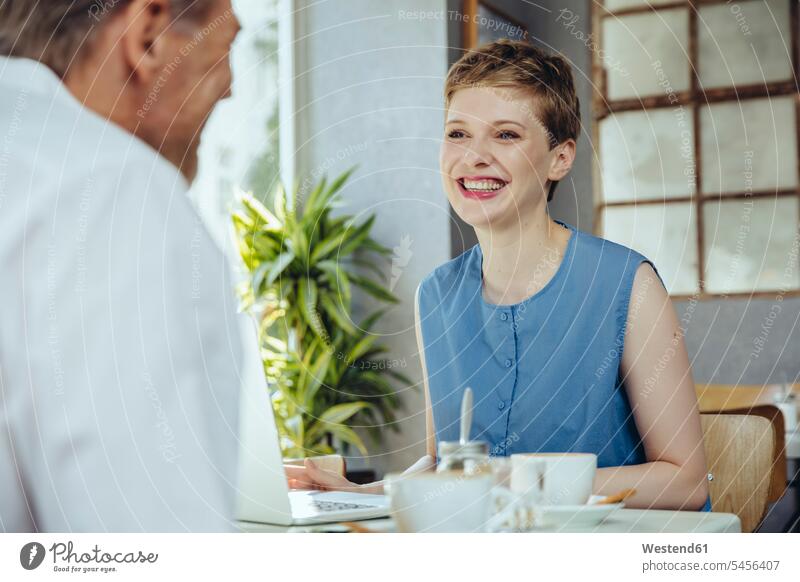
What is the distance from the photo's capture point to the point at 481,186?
135 cm

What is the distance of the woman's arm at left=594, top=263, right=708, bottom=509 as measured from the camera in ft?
3.13

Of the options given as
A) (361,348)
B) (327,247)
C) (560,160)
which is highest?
(560,160)

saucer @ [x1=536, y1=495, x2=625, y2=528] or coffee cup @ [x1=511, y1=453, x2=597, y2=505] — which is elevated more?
coffee cup @ [x1=511, y1=453, x2=597, y2=505]

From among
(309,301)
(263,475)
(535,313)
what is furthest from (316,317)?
(263,475)

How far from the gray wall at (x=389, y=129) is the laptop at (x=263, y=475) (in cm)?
159

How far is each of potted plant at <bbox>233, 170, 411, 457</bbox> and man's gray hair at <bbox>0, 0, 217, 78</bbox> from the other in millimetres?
1449

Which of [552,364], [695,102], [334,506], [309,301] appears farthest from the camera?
[695,102]

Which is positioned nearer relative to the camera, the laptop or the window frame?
the laptop

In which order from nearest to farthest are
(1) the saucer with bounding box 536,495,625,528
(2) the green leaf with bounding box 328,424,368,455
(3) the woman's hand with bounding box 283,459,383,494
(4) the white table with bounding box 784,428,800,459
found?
(1) the saucer with bounding box 536,495,625,528, (3) the woman's hand with bounding box 283,459,383,494, (4) the white table with bounding box 784,428,800,459, (2) the green leaf with bounding box 328,424,368,455

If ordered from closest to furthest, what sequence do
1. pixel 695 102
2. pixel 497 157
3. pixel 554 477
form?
pixel 554 477 → pixel 497 157 → pixel 695 102

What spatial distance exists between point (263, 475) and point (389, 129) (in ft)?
6.05

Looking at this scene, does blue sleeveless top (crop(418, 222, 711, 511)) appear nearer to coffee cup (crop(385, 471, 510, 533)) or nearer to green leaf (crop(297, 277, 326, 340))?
coffee cup (crop(385, 471, 510, 533))

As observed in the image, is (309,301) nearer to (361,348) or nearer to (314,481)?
(361,348)

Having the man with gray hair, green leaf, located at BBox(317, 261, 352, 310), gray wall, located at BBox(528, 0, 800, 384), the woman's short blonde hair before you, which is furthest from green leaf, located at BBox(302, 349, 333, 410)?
the man with gray hair
